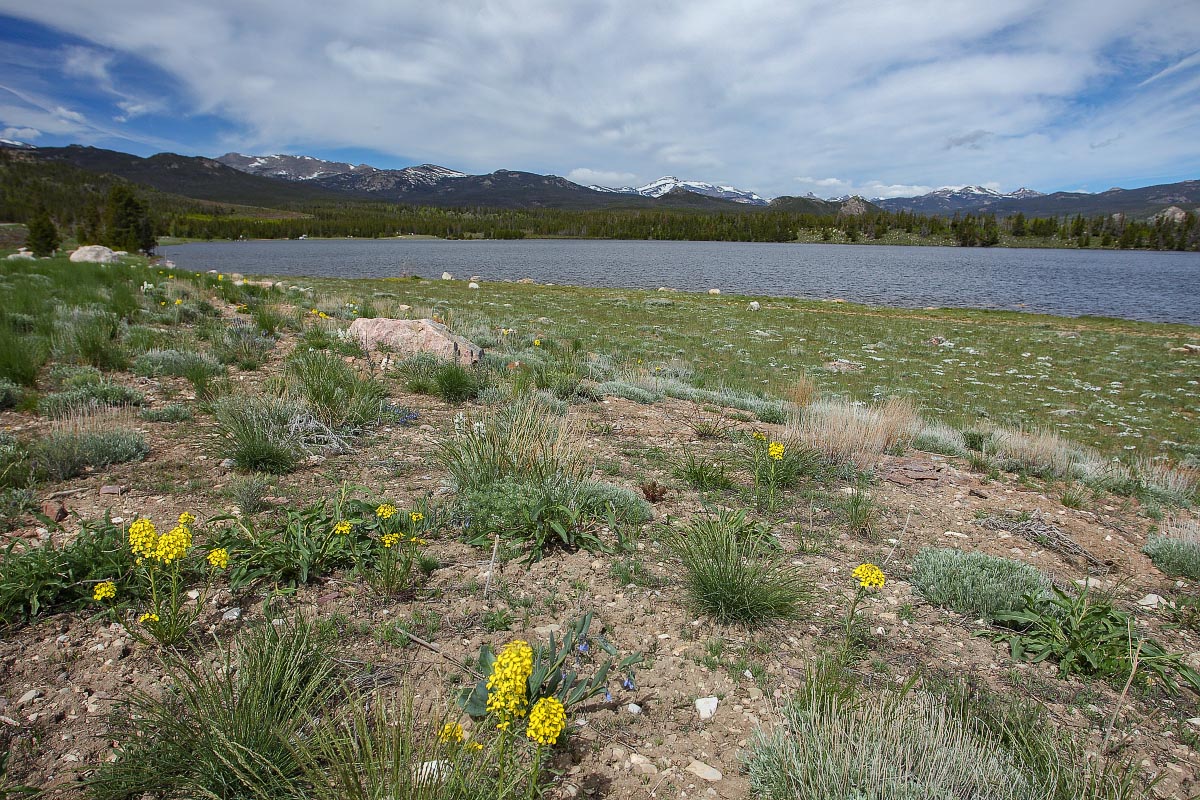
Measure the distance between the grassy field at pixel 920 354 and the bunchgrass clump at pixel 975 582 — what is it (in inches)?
310

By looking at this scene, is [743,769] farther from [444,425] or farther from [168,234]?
[168,234]

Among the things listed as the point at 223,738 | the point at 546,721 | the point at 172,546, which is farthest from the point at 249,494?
the point at 546,721

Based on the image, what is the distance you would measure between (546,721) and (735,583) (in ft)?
6.86

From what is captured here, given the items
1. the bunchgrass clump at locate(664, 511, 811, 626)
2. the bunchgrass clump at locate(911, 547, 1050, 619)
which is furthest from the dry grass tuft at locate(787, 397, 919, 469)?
the bunchgrass clump at locate(664, 511, 811, 626)

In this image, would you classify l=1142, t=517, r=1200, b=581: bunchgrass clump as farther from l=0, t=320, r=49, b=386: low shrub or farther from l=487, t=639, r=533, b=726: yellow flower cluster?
l=0, t=320, r=49, b=386: low shrub

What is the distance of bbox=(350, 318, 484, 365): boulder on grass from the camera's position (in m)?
10.5

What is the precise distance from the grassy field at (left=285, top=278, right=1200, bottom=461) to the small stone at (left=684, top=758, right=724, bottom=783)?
33.4ft

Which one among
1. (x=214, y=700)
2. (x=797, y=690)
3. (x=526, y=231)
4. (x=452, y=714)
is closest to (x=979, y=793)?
(x=797, y=690)

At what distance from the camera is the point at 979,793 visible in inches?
84.7

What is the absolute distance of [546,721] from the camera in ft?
6.08

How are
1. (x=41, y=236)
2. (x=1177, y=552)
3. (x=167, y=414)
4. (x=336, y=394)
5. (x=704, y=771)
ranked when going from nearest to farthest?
(x=704, y=771), (x=1177, y=552), (x=167, y=414), (x=336, y=394), (x=41, y=236)

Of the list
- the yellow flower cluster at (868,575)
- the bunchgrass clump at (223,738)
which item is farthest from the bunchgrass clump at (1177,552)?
the bunchgrass clump at (223,738)

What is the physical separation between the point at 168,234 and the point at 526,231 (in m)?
93.9

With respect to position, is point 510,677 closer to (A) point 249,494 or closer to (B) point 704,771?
(B) point 704,771
